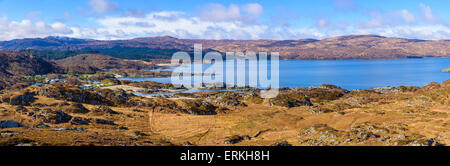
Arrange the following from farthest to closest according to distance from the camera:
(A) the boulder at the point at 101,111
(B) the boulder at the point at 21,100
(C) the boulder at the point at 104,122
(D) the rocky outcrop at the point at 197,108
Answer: (D) the rocky outcrop at the point at 197,108 → (B) the boulder at the point at 21,100 → (A) the boulder at the point at 101,111 → (C) the boulder at the point at 104,122

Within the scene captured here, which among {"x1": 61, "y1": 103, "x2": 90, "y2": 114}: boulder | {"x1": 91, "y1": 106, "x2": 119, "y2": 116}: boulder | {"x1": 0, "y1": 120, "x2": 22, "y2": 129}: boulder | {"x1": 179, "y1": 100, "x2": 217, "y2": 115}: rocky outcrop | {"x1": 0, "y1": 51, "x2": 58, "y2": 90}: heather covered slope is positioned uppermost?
{"x1": 0, "y1": 51, "x2": 58, "y2": 90}: heather covered slope

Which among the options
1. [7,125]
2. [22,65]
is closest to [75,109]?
[7,125]

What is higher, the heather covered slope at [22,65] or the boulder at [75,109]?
the heather covered slope at [22,65]

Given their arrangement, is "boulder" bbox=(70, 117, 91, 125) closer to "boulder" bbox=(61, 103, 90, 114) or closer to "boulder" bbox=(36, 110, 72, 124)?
"boulder" bbox=(36, 110, 72, 124)

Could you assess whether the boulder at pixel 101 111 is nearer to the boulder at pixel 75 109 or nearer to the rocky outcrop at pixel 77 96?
the boulder at pixel 75 109

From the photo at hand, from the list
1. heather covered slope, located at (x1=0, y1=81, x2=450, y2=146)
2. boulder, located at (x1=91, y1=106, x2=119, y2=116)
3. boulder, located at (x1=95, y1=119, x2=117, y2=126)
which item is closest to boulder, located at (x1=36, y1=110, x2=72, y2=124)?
heather covered slope, located at (x1=0, y1=81, x2=450, y2=146)

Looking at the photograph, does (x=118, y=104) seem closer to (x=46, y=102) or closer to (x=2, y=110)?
(x=46, y=102)

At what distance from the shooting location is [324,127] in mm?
33938

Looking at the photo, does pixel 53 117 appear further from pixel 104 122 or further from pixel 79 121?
pixel 104 122

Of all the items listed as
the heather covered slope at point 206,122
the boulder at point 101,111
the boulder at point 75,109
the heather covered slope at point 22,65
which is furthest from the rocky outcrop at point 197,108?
the heather covered slope at point 22,65
